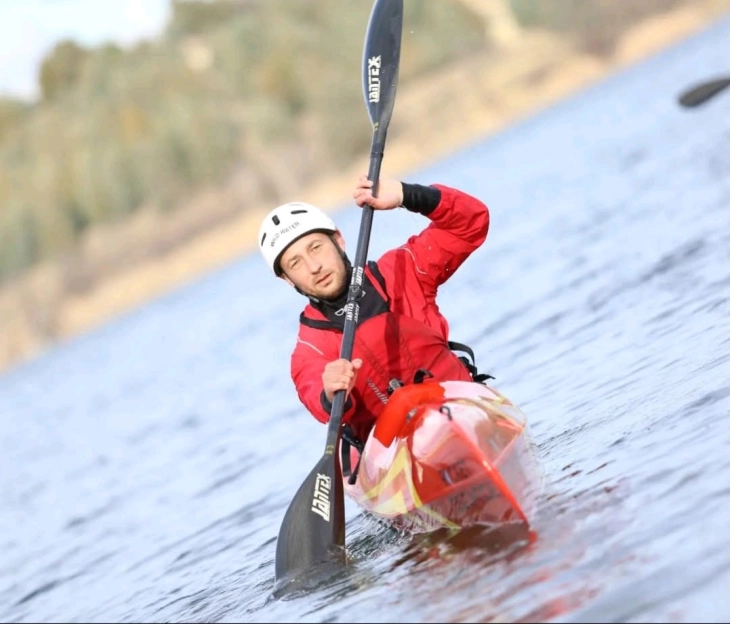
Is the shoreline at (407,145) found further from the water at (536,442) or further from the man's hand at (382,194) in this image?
the man's hand at (382,194)

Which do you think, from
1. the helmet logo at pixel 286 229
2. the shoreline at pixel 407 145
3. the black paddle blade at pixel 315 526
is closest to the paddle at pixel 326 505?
the black paddle blade at pixel 315 526

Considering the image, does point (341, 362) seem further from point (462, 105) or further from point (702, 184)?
point (462, 105)

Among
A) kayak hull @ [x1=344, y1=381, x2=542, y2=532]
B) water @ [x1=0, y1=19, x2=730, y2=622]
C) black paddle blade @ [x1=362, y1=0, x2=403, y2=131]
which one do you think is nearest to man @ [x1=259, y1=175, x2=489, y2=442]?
kayak hull @ [x1=344, y1=381, x2=542, y2=532]

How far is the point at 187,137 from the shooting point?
10156 centimetres

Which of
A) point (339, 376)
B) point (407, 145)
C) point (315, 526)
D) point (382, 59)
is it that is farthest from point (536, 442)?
point (407, 145)

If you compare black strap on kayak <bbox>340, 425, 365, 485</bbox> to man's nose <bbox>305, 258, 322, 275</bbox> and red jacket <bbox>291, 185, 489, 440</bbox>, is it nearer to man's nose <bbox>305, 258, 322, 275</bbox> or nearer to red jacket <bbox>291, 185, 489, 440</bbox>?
red jacket <bbox>291, 185, 489, 440</bbox>

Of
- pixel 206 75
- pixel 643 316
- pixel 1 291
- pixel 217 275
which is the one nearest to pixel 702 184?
pixel 643 316

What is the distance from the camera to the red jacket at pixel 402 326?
30.1ft

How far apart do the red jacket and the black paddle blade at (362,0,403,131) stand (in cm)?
195

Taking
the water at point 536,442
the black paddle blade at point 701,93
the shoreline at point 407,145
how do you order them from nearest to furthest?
the water at point 536,442 < the black paddle blade at point 701,93 < the shoreline at point 407,145

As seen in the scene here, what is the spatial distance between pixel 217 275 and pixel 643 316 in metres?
69.1

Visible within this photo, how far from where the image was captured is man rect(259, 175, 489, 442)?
9.05 metres

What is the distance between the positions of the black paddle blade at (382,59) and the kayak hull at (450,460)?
293cm

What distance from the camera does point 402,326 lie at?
Answer: 9203 millimetres
